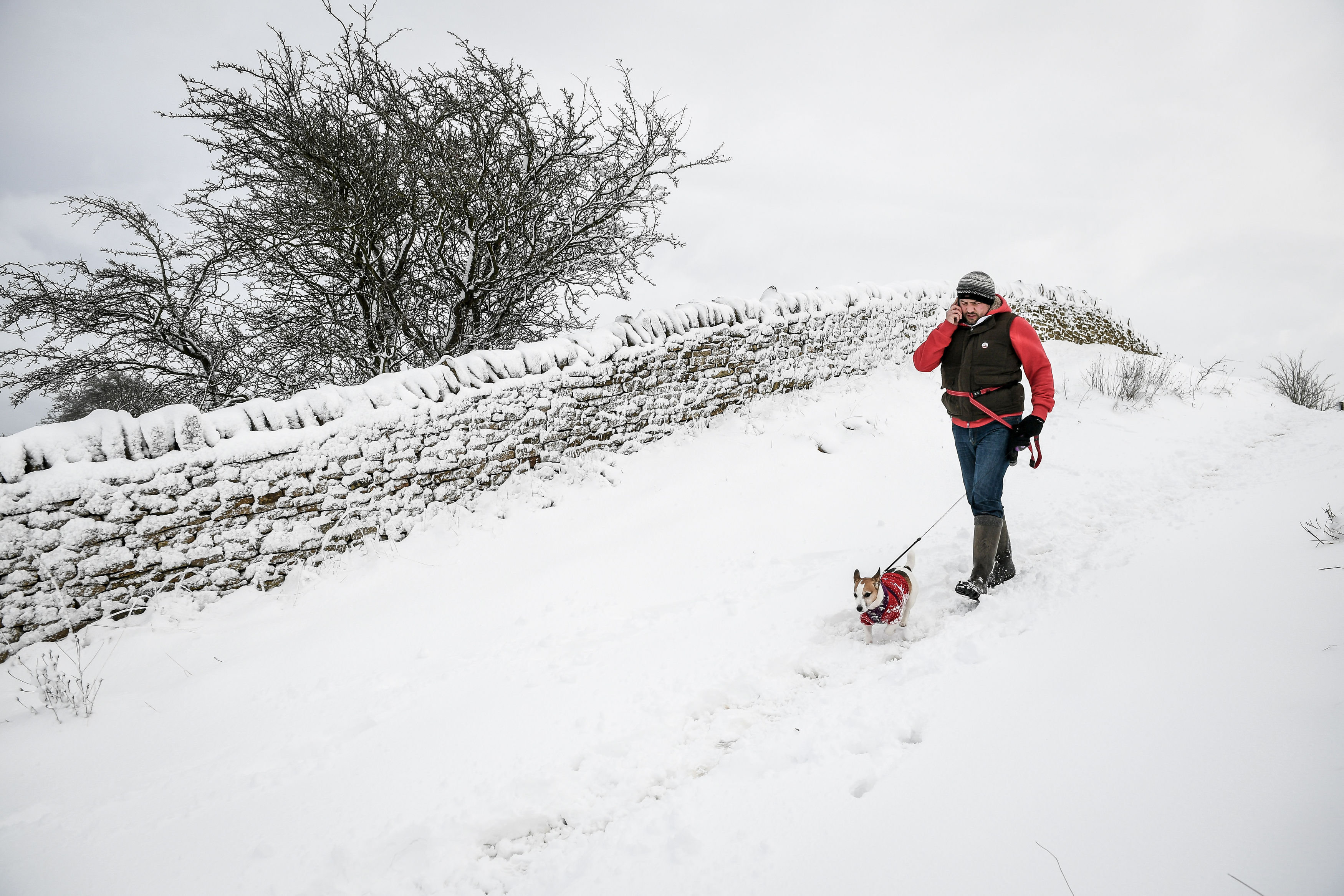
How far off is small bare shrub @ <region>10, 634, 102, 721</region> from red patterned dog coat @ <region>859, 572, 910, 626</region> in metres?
4.15

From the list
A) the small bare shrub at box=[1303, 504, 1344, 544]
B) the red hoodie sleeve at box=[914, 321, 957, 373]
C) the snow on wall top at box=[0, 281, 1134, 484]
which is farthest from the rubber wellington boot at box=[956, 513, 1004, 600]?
the snow on wall top at box=[0, 281, 1134, 484]

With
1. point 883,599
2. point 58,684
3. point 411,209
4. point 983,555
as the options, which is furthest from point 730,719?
point 411,209

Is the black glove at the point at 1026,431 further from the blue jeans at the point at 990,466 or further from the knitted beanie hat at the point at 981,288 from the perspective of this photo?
the knitted beanie hat at the point at 981,288

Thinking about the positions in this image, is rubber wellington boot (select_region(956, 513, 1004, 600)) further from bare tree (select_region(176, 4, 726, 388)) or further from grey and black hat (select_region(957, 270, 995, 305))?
bare tree (select_region(176, 4, 726, 388))

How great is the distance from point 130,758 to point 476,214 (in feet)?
20.6

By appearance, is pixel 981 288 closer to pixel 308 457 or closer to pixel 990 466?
pixel 990 466

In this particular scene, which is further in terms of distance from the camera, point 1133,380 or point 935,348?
point 1133,380

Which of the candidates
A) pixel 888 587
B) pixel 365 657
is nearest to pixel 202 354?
pixel 365 657

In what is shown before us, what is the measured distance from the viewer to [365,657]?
3.36 m

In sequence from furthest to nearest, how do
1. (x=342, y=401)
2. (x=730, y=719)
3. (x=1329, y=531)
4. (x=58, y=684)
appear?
(x=342, y=401)
(x=58, y=684)
(x=1329, y=531)
(x=730, y=719)

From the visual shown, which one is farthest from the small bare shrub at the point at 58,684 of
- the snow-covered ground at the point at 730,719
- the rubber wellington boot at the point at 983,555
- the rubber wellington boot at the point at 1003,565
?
the rubber wellington boot at the point at 1003,565

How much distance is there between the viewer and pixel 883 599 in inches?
111

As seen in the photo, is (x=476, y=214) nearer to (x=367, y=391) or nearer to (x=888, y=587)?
(x=367, y=391)

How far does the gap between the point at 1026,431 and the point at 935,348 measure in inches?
26.9
